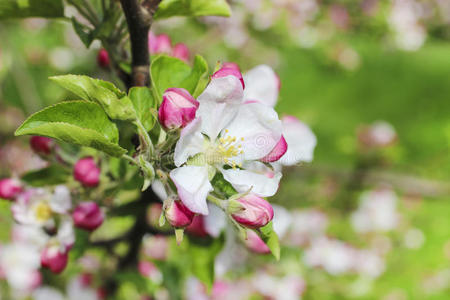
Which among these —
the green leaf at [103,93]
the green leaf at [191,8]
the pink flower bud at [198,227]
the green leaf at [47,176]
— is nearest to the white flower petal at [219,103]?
the green leaf at [103,93]

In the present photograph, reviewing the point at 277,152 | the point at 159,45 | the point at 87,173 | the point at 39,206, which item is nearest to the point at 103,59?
the point at 159,45

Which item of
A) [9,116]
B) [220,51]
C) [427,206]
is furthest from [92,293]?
[427,206]

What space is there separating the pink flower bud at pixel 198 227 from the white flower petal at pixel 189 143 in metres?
0.34

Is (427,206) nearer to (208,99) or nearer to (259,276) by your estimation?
(259,276)

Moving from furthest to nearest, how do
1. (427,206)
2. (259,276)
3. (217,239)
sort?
(427,206)
(259,276)
(217,239)

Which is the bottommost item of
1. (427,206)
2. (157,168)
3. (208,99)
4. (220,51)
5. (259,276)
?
(427,206)

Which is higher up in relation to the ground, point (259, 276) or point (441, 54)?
point (441, 54)

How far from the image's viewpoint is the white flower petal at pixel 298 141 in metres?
0.81

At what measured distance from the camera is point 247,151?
656mm

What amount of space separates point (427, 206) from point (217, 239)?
3023 millimetres

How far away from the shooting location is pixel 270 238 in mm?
655

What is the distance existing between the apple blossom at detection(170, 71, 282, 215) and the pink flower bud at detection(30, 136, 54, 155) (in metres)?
0.38

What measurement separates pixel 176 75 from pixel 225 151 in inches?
6.8

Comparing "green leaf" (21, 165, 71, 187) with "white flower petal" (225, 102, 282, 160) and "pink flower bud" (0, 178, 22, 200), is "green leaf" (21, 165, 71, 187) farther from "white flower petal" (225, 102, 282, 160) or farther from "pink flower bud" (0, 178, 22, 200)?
"white flower petal" (225, 102, 282, 160)
